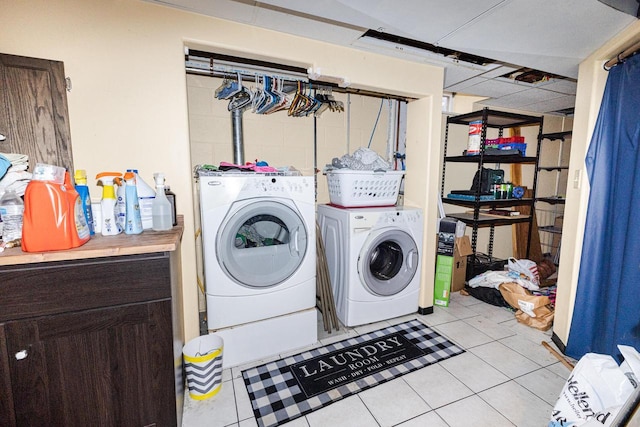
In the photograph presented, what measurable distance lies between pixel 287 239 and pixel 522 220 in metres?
2.89

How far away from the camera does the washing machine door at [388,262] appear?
7.29ft

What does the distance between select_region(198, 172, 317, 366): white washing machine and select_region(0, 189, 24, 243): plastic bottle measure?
73 centimetres

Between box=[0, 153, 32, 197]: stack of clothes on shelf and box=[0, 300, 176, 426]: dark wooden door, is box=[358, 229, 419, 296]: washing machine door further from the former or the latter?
box=[0, 153, 32, 197]: stack of clothes on shelf

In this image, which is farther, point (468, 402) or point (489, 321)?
point (489, 321)

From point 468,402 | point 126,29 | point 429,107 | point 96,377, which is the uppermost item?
point 126,29

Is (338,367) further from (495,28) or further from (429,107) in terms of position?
(495,28)

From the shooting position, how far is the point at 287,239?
6.48 ft

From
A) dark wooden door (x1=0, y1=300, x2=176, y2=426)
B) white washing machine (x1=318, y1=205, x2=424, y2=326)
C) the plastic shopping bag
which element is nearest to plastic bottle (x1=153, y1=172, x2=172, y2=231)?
dark wooden door (x1=0, y1=300, x2=176, y2=426)

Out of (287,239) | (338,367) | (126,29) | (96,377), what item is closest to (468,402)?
(338,367)

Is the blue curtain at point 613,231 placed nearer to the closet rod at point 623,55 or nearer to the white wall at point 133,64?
the closet rod at point 623,55

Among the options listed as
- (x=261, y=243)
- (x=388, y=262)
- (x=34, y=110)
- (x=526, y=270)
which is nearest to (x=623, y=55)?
(x=388, y=262)

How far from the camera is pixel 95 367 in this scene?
112 cm

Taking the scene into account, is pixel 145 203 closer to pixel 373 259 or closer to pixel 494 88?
pixel 373 259

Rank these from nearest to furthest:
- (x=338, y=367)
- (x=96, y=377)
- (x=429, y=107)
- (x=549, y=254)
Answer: (x=96, y=377), (x=338, y=367), (x=429, y=107), (x=549, y=254)
